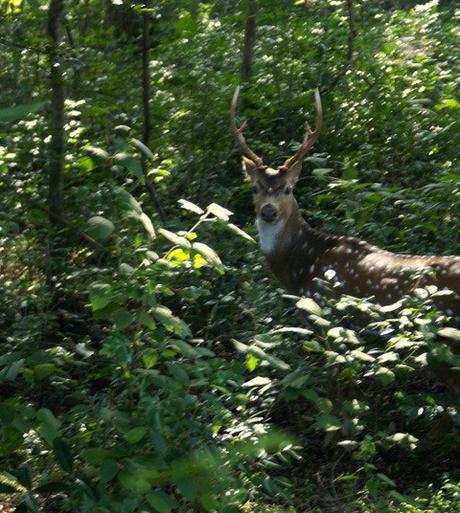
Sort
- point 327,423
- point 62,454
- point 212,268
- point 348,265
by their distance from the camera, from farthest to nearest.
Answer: point 348,265
point 212,268
point 327,423
point 62,454

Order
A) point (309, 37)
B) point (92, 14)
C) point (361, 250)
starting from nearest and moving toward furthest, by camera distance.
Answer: point (361, 250) < point (309, 37) < point (92, 14)

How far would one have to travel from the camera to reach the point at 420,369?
6.33 meters

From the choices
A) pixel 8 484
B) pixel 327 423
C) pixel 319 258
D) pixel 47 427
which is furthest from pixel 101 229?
pixel 319 258

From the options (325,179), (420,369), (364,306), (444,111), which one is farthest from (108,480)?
(444,111)

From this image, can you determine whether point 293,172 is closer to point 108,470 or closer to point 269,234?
point 269,234

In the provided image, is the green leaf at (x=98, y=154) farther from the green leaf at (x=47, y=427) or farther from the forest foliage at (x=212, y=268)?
the green leaf at (x=47, y=427)

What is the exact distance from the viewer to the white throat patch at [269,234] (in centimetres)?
873

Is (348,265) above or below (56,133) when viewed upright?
below

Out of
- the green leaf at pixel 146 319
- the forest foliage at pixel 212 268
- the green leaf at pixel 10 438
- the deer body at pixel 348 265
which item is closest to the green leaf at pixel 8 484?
the forest foliage at pixel 212 268

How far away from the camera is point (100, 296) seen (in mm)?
5094

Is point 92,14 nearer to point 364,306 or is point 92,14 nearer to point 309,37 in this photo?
point 309,37

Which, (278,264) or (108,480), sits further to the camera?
(278,264)

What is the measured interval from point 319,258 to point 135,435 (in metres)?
3.59

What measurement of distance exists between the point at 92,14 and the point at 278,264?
4916 millimetres
